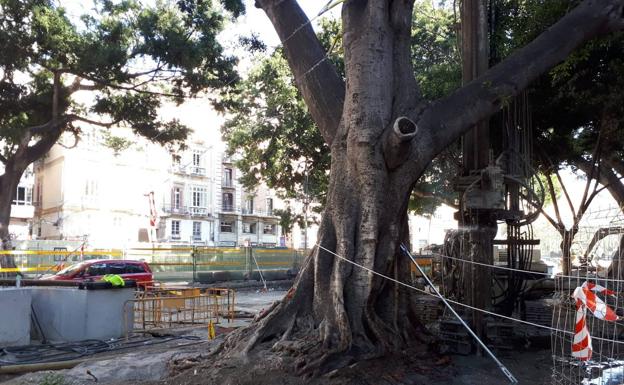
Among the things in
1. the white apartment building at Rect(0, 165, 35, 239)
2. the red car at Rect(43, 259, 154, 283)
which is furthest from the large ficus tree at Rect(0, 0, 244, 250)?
the white apartment building at Rect(0, 165, 35, 239)

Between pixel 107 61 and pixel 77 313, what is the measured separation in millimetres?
10578

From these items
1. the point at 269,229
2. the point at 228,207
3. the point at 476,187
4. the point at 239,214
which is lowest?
the point at 269,229

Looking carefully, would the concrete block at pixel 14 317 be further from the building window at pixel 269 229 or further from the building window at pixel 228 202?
the building window at pixel 269 229

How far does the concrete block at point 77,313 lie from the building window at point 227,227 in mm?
47770

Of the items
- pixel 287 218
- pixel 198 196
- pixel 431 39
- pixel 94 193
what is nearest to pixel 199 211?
pixel 198 196

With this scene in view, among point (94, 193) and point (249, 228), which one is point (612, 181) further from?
point (249, 228)

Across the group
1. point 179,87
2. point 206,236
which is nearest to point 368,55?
point 179,87

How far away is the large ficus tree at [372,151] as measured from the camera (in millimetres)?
7598

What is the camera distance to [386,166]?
793 cm

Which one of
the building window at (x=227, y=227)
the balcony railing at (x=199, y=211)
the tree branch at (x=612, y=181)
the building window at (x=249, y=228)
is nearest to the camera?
the tree branch at (x=612, y=181)

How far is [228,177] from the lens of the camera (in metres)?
59.9

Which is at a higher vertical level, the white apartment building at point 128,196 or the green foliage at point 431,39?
the green foliage at point 431,39

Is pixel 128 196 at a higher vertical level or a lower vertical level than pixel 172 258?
higher

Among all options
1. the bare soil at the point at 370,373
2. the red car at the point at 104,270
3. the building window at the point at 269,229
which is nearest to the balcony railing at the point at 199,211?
the building window at the point at 269,229
